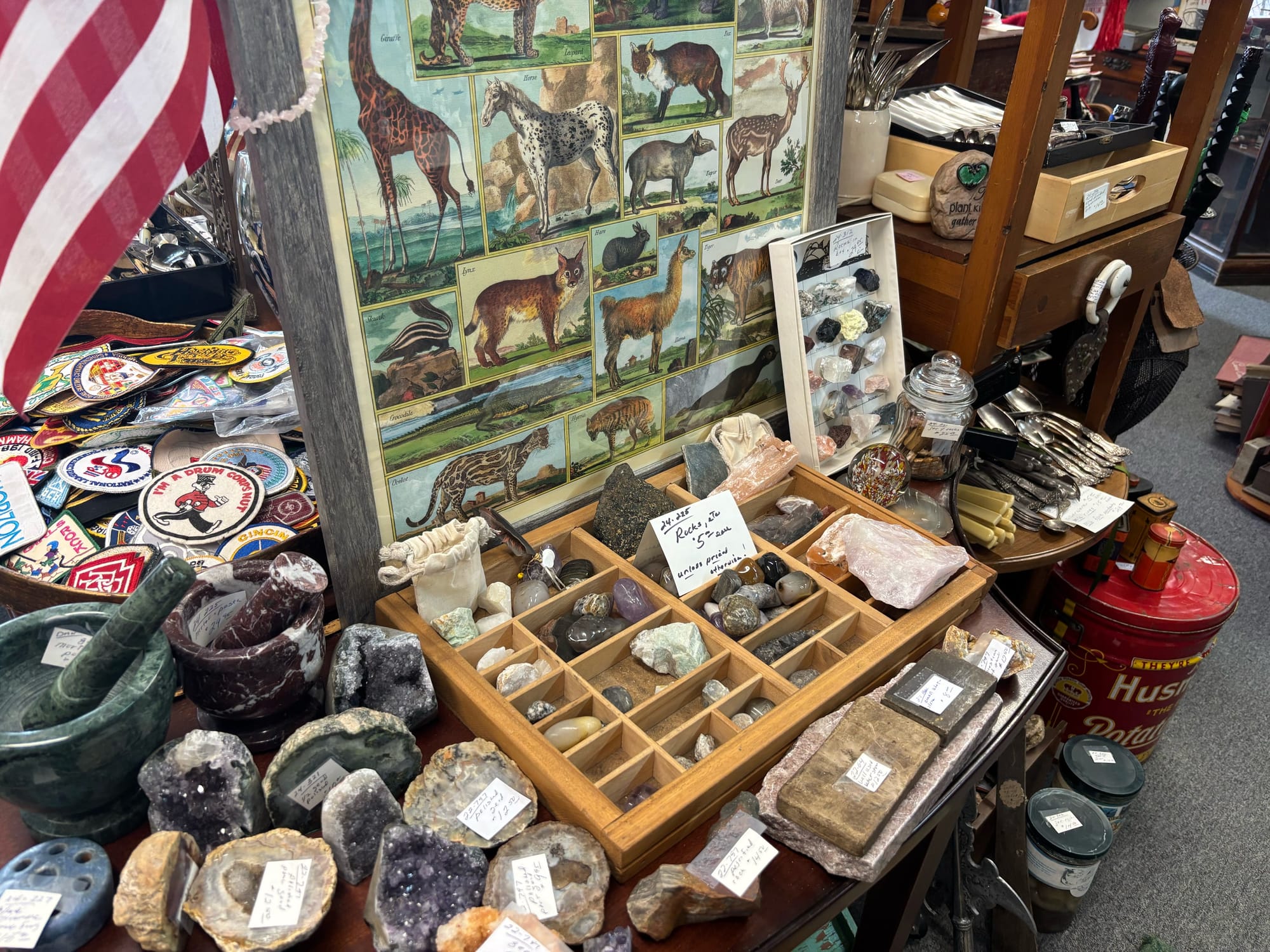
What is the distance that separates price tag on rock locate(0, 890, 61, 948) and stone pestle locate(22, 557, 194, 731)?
174 mm

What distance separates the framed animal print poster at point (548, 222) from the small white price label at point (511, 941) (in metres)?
0.63

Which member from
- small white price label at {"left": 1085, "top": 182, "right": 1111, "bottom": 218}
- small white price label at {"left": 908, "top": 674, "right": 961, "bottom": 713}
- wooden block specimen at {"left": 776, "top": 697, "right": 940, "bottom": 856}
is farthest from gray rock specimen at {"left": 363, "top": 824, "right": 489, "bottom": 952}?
small white price label at {"left": 1085, "top": 182, "right": 1111, "bottom": 218}

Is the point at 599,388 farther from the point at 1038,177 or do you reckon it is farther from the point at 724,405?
the point at 1038,177

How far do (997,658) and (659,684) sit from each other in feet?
1.69

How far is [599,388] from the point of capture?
1499 millimetres

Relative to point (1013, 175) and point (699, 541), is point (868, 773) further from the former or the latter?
point (1013, 175)

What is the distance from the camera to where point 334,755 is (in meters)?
1.04

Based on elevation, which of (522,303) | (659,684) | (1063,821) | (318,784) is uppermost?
(522,303)

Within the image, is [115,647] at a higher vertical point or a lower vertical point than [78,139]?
lower

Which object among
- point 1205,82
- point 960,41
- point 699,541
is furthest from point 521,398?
point 1205,82

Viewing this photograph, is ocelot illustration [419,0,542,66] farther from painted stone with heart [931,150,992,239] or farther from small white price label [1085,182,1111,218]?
small white price label [1085,182,1111,218]

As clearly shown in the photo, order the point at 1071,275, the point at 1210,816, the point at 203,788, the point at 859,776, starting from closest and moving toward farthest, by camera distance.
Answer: the point at 203,788 < the point at 859,776 < the point at 1071,275 < the point at 1210,816

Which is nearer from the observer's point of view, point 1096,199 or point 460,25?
point 460,25

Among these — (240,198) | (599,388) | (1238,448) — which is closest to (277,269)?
(599,388)
